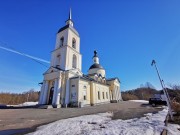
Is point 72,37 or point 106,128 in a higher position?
point 72,37

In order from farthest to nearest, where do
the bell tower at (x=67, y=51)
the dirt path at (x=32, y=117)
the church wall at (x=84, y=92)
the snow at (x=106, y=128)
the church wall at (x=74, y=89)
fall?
1. the bell tower at (x=67, y=51)
2. the church wall at (x=84, y=92)
3. the church wall at (x=74, y=89)
4. the dirt path at (x=32, y=117)
5. the snow at (x=106, y=128)

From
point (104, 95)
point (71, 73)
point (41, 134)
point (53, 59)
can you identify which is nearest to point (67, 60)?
point (71, 73)

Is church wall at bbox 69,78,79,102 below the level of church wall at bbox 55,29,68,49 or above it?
below

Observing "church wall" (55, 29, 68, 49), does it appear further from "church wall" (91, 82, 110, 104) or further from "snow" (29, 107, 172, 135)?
"snow" (29, 107, 172, 135)

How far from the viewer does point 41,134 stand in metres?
4.69

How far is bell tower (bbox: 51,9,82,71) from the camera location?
23953 mm

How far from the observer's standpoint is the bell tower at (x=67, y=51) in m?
24.0

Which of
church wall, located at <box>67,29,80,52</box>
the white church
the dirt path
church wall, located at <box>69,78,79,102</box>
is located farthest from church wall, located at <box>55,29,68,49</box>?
the dirt path

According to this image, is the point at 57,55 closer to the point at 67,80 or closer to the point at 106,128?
the point at 67,80

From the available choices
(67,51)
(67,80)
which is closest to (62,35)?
(67,51)

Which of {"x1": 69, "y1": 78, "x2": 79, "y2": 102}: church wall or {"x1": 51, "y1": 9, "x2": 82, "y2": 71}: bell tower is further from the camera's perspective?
{"x1": 51, "y1": 9, "x2": 82, "y2": 71}: bell tower

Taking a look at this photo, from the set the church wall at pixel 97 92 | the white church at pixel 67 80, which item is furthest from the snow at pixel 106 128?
the church wall at pixel 97 92

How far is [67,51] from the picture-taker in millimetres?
24094

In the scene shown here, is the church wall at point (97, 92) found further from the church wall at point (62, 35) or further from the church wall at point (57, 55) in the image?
the church wall at point (62, 35)
